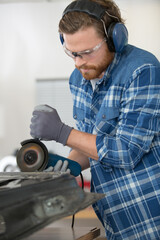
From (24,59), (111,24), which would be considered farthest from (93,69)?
(24,59)

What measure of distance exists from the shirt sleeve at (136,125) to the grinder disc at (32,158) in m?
0.19

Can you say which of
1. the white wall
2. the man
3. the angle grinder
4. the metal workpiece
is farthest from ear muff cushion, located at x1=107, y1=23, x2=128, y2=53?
the white wall

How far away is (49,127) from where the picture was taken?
1346mm

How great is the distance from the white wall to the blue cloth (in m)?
4.14

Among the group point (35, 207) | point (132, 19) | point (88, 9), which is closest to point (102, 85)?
point (88, 9)

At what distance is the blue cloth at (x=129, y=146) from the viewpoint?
1.29m

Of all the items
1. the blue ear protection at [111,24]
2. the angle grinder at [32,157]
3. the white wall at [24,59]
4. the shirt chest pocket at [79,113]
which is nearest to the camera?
the angle grinder at [32,157]

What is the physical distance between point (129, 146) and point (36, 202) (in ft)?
1.78

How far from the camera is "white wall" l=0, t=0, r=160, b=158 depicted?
552cm

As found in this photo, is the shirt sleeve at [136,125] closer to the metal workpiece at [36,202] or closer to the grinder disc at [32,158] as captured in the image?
the grinder disc at [32,158]

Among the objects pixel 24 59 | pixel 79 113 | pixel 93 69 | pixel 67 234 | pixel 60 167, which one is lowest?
pixel 67 234

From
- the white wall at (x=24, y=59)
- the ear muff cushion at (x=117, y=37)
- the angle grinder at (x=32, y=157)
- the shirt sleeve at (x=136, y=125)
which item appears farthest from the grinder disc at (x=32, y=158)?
the white wall at (x=24, y=59)

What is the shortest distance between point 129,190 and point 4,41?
4.61 metres

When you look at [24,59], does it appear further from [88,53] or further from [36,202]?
[36,202]
